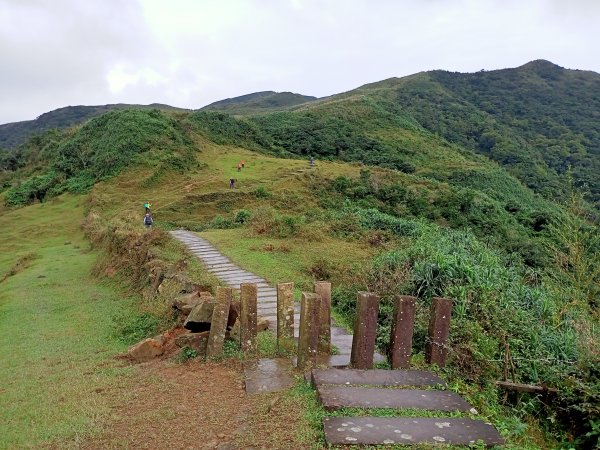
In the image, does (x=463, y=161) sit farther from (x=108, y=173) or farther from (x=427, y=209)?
(x=108, y=173)

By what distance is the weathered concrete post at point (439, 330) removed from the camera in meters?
5.67

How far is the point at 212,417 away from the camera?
15.4 feet

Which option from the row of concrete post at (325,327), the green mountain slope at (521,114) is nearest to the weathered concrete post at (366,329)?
the row of concrete post at (325,327)

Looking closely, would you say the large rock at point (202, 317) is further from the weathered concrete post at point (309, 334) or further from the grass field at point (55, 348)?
the weathered concrete post at point (309, 334)

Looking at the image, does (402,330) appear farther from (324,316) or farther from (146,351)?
(146,351)

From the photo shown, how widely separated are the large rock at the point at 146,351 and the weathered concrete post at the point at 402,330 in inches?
127

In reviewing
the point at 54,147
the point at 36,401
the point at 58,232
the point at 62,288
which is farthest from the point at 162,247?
the point at 54,147

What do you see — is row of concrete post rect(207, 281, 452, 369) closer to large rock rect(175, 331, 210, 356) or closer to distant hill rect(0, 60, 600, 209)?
large rock rect(175, 331, 210, 356)

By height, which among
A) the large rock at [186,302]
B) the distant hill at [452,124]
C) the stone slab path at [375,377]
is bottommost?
the stone slab path at [375,377]

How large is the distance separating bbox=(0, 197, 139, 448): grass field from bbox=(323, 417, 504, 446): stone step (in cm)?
234

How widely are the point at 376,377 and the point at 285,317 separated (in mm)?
1398

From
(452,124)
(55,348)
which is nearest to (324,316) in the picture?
(55,348)

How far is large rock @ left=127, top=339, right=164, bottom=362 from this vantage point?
6.67 m

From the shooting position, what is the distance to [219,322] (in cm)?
607
